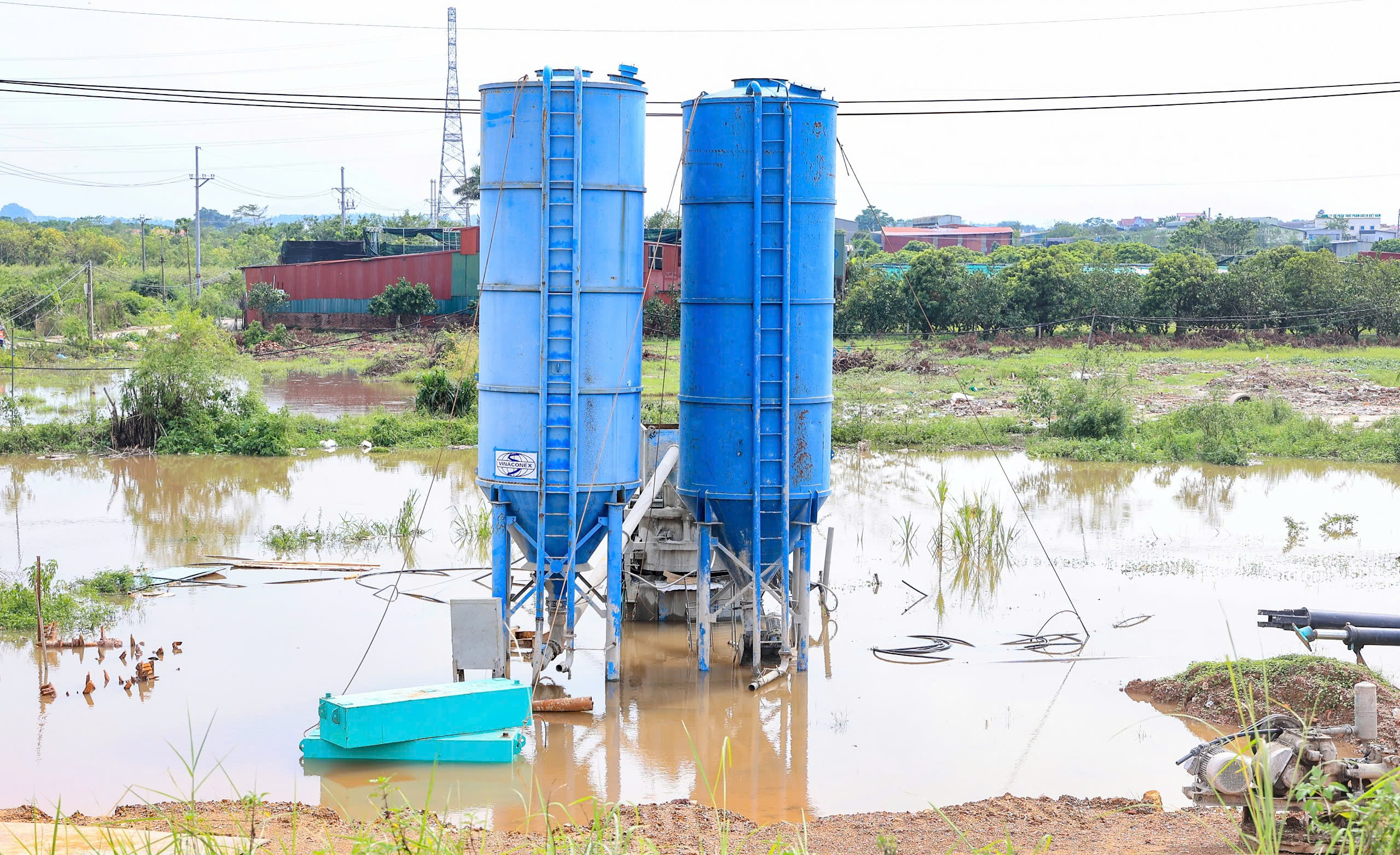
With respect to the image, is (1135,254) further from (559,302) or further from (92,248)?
(92,248)

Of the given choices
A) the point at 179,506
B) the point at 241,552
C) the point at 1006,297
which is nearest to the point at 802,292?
the point at 241,552

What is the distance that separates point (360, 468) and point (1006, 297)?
31.1 m

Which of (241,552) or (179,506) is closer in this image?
(241,552)

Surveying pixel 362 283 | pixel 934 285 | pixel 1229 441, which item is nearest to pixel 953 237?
pixel 934 285

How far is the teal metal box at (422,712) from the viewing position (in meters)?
9.94

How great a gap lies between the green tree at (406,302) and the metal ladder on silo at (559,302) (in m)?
39.8

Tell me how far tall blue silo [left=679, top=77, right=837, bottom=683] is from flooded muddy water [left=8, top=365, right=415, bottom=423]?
809 inches

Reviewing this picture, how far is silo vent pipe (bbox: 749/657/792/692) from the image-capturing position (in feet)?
40.7

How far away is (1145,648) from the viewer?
13734mm

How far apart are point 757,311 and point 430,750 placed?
533 cm

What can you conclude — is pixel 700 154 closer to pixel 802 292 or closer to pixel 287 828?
pixel 802 292

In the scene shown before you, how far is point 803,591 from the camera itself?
12953mm

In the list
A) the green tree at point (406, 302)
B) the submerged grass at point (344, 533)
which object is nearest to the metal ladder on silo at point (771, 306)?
the submerged grass at point (344, 533)

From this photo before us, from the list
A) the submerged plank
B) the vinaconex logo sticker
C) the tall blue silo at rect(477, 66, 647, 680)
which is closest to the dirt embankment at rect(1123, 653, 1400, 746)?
the tall blue silo at rect(477, 66, 647, 680)
